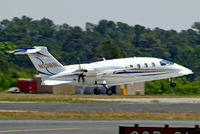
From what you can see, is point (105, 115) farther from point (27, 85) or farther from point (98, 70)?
point (27, 85)

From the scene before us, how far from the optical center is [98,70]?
61156mm

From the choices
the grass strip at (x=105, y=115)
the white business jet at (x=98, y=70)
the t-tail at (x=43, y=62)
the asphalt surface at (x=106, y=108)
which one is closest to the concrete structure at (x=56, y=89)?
the white business jet at (x=98, y=70)

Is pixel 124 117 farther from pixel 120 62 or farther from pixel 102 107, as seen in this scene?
pixel 120 62

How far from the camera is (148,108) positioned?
51688mm

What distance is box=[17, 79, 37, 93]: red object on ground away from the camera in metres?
89.3

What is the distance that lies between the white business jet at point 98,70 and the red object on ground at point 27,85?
29.0 metres

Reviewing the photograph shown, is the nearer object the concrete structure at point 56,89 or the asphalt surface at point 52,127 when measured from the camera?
the asphalt surface at point 52,127

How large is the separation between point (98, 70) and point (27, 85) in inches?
1237

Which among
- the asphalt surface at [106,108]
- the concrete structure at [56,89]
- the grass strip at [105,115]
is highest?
the concrete structure at [56,89]

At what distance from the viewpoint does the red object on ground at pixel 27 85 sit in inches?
3516

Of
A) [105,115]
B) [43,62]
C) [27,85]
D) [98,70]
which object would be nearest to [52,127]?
[105,115]

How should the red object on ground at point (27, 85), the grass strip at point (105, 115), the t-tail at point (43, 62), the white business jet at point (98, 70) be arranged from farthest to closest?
the red object on ground at point (27, 85)
the t-tail at point (43, 62)
the white business jet at point (98, 70)
the grass strip at point (105, 115)

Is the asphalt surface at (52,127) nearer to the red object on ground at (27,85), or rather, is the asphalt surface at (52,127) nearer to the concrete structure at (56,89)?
the concrete structure at (56,89)

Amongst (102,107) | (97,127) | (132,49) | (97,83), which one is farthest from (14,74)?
(132,49)
